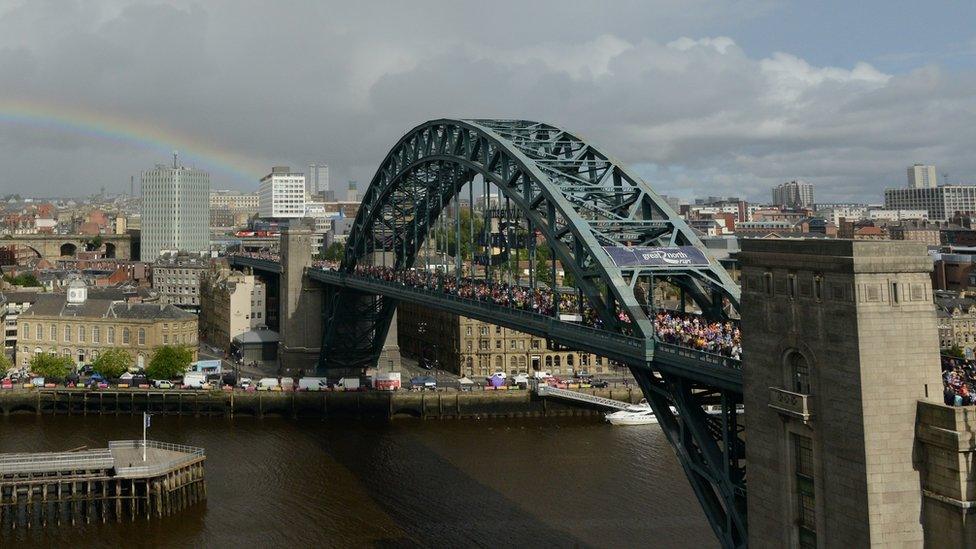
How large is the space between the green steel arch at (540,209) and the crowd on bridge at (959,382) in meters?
9.26

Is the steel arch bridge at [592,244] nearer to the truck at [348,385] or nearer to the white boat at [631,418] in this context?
the truck at [348,385]

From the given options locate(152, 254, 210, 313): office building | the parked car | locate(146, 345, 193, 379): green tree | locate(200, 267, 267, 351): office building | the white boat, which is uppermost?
locate(152, 254, 210, 313): office building

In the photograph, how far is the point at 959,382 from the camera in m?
25.0

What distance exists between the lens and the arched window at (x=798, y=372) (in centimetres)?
2439

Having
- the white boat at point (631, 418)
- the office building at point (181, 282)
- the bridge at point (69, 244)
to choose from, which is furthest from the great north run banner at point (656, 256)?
the bridge at point (69, 244)

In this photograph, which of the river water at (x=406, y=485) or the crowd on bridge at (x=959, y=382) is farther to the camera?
the river water at (x=406, y=485)

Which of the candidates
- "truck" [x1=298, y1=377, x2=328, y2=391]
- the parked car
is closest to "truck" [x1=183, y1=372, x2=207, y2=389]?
"truck" [x1=298, y1=377, x2=328, y2=391]

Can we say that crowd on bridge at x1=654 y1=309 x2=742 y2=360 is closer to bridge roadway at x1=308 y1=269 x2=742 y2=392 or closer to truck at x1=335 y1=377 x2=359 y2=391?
bridge roadway at x1=308 y1=269 x2=742 y2=392

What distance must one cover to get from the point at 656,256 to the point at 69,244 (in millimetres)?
185933

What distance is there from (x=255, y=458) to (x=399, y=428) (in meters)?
12.8

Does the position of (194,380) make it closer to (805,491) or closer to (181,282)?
(181,282)

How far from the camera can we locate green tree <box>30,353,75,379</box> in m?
75.8

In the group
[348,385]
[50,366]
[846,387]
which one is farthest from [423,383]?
[846,387]

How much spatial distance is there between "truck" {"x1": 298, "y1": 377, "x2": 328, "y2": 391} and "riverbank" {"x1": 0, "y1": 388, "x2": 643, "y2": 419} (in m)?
1.14
